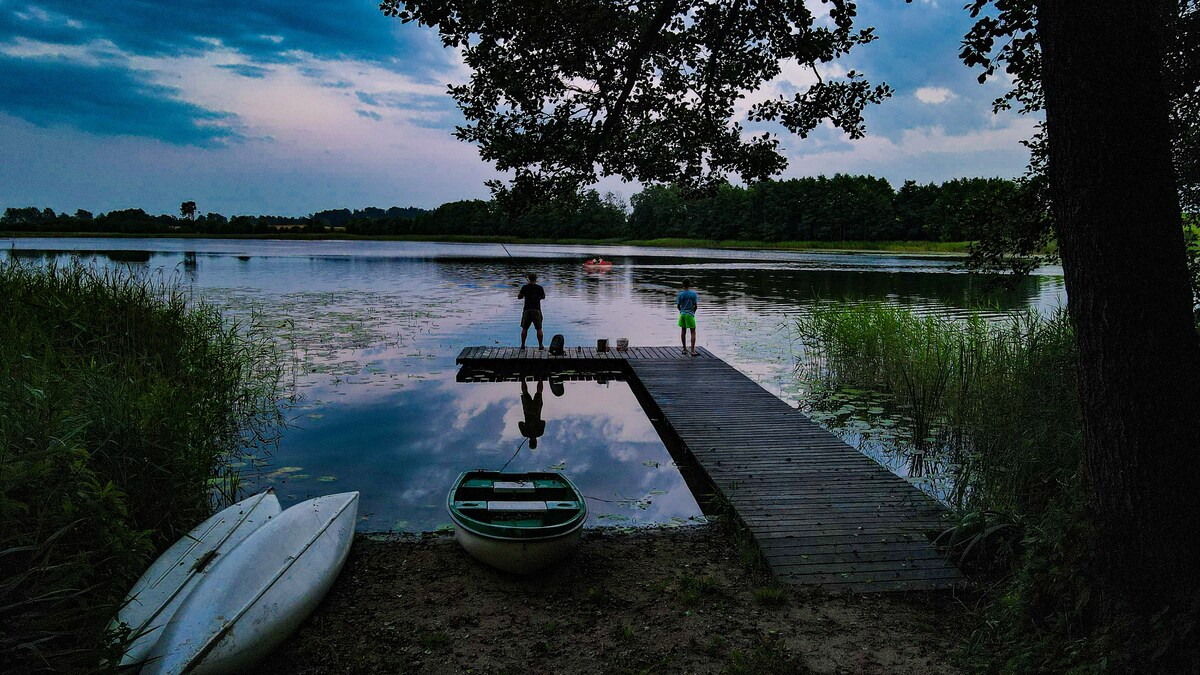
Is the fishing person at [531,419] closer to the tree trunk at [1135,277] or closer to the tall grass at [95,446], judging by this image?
the tall grass at [95,446]

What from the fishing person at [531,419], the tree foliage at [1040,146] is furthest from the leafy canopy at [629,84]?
the fishing person at [531,419]

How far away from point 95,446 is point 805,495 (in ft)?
20.6

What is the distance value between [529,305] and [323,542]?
1045 centimetres

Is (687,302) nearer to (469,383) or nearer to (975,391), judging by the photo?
(469,383)

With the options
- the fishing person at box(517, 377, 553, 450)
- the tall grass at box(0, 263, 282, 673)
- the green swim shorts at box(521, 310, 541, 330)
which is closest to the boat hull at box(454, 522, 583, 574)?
the tall grass at box(0, 263, 282, 673)

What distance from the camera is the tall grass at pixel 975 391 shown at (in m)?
6.77

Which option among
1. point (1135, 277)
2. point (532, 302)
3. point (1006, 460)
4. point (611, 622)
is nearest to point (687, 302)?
point (532, 302)

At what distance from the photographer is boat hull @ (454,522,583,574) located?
229 inches

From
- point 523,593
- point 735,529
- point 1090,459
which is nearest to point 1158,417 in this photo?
point 1090,459

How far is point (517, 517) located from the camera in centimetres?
669

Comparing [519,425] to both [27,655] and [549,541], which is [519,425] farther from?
[27,655]

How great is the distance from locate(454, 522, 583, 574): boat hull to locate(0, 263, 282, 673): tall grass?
233 cm

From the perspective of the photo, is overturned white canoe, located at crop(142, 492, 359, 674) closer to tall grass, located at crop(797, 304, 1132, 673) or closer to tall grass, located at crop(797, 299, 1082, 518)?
tall grass, located at crop(797, 304, 1132, 673)

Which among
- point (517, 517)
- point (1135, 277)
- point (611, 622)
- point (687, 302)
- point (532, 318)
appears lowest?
point (611, 622)
